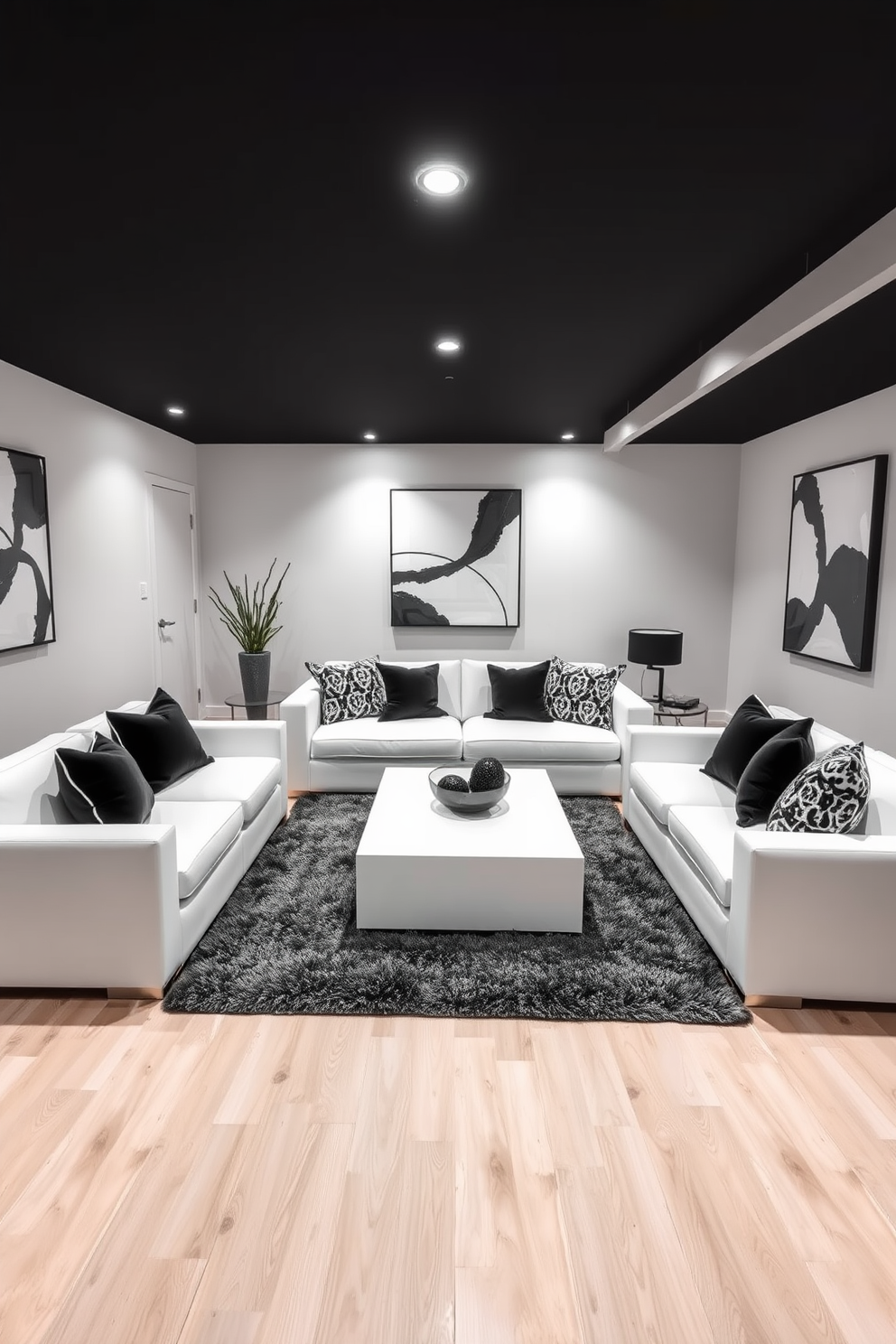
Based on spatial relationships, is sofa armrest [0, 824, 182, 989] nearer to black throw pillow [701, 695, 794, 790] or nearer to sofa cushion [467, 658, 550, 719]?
black throw pillow [701, 695, 794, 790]

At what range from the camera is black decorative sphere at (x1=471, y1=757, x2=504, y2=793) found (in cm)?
307

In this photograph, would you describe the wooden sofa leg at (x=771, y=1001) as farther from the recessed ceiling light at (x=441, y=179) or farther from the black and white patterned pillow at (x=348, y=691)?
the black and white patterned pillow at (x=348, y=691)

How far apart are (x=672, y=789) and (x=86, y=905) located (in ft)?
7.82

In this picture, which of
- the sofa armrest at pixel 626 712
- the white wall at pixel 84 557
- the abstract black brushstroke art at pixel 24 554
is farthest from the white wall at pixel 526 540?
the abstract black brushstroke art at pixel 24 554

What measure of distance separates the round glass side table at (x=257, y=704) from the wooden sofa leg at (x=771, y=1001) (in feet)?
11.7

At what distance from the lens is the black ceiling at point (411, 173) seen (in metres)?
1.37

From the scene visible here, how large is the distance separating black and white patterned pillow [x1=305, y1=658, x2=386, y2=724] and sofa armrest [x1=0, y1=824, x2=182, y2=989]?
2308mm

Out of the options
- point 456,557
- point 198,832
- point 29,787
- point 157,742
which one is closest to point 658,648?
point 456,557

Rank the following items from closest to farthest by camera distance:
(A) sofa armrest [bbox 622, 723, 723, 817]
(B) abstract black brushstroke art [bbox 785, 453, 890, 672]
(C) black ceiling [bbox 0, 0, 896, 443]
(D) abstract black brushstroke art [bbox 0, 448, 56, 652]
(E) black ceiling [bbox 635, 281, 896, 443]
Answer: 1. (C) black ceiling [bbox 0, 0, 896, 443]
2. (E) black ceiling [bbox 635, 281, 896, 443]
3. (D) abstract black brushstroke art [bbox 0, 448, 56, 652]
4. (A) sofa armrest [bbox 622, 723, 723, 817]
5. (B) abstract black brushstroke art [bbox 785, 453, 890, 672]

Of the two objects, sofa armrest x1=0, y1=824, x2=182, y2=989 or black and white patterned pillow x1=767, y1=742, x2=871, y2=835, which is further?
black and white patterned pillow x1=767, y1=742, x2=871, y2=835

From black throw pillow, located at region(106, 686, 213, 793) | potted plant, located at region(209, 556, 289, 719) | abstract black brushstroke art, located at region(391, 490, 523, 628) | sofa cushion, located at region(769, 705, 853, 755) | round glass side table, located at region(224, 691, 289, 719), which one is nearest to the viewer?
sofa cushion, located at region(769, 705, 853, 755)

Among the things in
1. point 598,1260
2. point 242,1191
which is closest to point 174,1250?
point 242,1191

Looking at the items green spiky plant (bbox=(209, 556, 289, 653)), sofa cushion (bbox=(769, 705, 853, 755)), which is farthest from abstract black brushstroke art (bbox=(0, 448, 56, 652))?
sofa cushion (bbox=(769, 705, 853, 755))

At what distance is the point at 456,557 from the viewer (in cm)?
586
